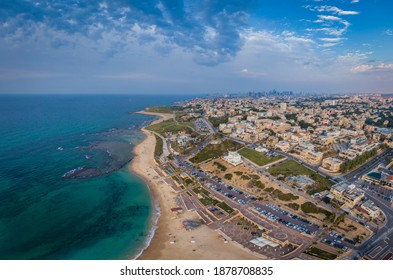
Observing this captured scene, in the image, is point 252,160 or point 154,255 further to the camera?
point 252,160

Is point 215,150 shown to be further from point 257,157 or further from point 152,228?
point 152,228

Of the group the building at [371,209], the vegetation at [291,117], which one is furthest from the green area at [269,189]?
the vegetation at [291,117]

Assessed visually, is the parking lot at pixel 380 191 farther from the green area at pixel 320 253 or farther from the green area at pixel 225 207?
the green area at pixel 225 207

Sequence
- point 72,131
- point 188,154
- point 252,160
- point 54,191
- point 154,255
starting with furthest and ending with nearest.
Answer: point 72,131 → point 188,154 → point 252,160 → point 54,191 → point 154,255

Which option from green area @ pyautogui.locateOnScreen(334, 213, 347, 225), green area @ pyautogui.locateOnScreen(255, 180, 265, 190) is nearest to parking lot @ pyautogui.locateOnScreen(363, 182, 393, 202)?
green area @ pyautogui.locateOnScreen(334, 213, 347, 225)

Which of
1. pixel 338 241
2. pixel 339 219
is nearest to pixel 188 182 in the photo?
pixel 339 219

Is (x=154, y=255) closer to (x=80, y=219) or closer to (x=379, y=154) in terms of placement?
(x=80, y=219)

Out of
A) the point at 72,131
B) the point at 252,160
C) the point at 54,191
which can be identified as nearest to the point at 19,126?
the point at 72,131
